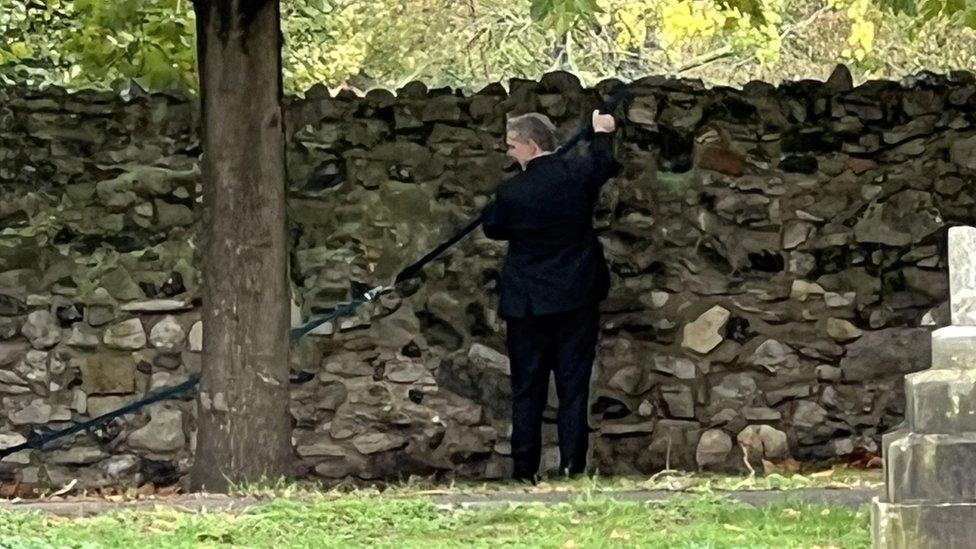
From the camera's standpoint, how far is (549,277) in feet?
23.9

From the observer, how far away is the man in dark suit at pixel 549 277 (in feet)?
23.8

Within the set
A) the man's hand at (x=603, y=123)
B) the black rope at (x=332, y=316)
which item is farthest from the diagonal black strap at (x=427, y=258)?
the man's hand at (x=603, y=123)

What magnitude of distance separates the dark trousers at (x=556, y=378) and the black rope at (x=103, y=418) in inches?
62.6

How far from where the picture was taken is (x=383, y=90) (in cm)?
798

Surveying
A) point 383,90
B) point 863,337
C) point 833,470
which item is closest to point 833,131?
point 863,337

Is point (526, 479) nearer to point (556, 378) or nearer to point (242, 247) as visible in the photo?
point (556, 378)

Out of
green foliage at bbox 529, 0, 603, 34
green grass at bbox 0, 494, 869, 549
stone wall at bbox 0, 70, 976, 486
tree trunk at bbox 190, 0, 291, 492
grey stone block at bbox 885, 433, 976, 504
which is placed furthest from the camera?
stone wall at bbox 0, 70, 976, 486

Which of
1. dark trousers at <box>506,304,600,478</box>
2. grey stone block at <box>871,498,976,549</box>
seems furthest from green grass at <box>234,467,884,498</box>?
grey stone block at <box>871,498,976,549</box>

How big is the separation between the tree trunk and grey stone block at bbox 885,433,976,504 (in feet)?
11.2

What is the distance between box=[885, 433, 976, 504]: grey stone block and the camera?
3701 millimetres

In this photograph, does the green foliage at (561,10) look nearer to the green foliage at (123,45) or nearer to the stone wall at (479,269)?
the stone wall at (479,269)

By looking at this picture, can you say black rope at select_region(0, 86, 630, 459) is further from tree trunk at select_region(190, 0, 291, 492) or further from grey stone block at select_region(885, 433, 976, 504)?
grey stone block at select_region(885, 433, 976, 504)

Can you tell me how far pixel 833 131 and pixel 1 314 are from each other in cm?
448

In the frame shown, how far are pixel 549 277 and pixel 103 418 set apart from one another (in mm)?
2369
